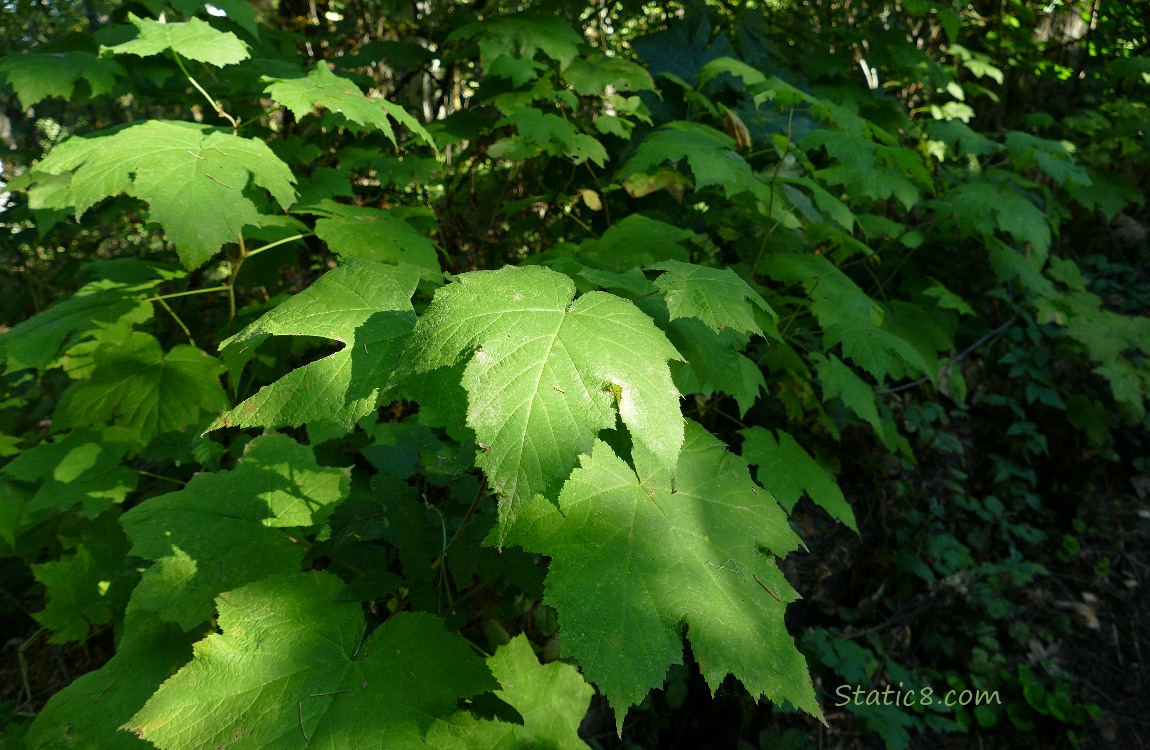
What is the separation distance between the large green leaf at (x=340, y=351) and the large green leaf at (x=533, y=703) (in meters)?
0.71

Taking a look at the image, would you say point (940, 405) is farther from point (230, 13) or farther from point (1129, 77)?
point (230, 13)

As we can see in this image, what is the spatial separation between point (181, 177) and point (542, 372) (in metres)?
1.33

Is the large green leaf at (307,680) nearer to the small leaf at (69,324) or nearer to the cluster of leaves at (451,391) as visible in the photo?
the cluster of leaves at (451,391)

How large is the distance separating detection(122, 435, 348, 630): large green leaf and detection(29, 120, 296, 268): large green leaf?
1.82ft

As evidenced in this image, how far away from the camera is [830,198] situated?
2.35m

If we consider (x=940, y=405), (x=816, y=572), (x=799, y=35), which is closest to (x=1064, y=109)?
(x=799, y=35)

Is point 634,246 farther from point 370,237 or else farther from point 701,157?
point 370,237

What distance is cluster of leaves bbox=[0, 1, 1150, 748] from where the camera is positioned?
0.97 meters

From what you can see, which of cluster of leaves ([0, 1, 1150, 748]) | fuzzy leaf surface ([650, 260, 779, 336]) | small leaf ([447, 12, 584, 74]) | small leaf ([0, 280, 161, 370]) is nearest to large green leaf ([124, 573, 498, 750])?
cluster of leaves ([0, 1, 1150, 748])

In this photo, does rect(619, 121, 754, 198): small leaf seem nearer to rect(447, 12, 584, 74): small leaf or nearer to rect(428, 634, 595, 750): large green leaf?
rect(447, 12, 584, 74): small leaf

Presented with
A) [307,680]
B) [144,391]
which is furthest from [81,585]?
[307,680]

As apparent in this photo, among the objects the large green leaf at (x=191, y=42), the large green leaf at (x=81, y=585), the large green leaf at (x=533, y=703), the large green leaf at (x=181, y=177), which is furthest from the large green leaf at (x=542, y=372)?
the large green leaf at (x=81, y=585)

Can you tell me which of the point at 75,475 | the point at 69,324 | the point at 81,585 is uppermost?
the point at 69,324

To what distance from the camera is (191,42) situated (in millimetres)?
1883
